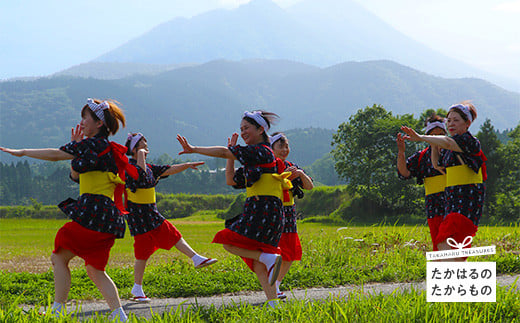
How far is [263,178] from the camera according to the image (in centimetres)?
539

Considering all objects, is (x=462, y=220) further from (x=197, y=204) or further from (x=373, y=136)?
(x=197, y=204)

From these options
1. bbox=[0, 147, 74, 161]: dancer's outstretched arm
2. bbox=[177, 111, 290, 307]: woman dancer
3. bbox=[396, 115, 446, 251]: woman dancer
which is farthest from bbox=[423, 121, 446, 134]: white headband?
bbox=[0, 147, 74, 161]: dancer's outstretched arm

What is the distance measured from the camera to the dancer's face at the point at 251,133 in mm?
5535

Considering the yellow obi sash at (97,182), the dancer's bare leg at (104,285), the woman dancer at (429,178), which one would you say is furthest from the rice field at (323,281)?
the woman dancer at (429,178)

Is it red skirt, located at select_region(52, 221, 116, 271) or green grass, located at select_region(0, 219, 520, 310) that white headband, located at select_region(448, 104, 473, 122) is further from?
red skirt, located at select_region(52, 221, 116, 271)

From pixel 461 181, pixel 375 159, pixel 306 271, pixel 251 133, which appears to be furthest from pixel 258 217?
pixel 375 159

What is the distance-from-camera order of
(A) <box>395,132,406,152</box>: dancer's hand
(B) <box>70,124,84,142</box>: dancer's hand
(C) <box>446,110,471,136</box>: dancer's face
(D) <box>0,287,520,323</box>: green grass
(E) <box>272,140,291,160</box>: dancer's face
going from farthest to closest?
(E) <box>272,140,291,160</box>: dancer's face → (A) <box>395,132,406,152</box>: dancer's hand → (C) <box>446,110,471,136</box>: dancer's face → (B) <box>70,124,84,142</box>: dancer's hand → (D) <box>0,287,520,323</box>: green grass

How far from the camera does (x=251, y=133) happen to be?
5.54m

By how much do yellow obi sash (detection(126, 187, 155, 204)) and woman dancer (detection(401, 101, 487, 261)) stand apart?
3.46 metres

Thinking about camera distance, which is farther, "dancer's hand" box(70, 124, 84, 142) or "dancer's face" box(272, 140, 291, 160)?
"dancer's face" box(272, 140, 291, 160)

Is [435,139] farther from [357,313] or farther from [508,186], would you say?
[508,186]

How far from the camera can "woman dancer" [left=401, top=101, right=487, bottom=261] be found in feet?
18.5

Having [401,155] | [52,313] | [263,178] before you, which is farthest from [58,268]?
[401,155]

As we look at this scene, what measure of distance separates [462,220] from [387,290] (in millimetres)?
1619
